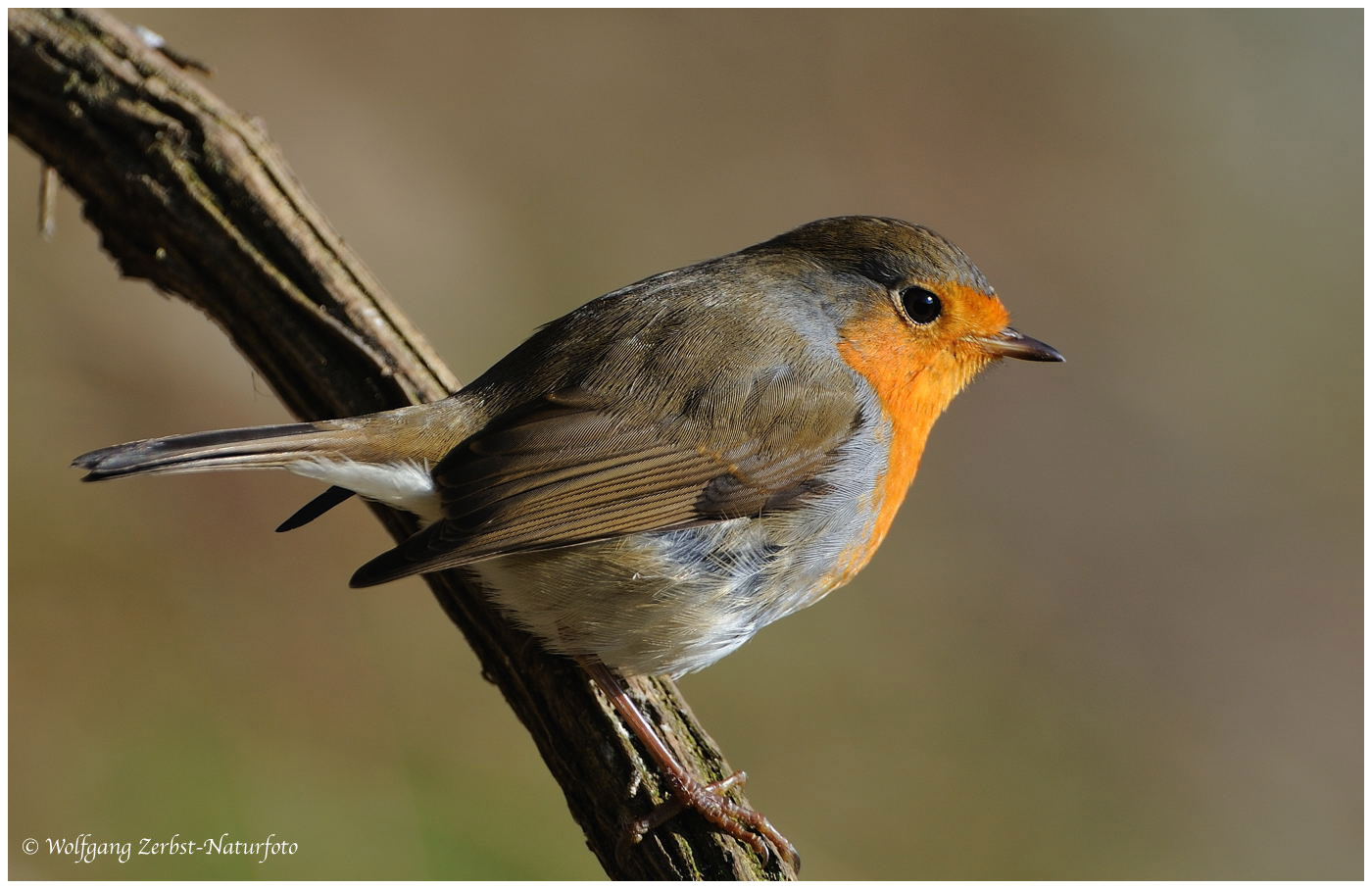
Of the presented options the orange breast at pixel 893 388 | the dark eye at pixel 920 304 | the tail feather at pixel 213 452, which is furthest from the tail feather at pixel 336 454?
the dark eye at pixel 920 304

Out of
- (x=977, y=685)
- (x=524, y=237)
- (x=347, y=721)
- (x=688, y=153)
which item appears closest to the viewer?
(x=347, y=721)

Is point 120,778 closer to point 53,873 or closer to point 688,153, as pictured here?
point 53,873

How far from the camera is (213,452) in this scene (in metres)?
2.21

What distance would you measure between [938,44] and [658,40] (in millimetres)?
1696

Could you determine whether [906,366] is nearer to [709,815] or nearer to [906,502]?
[709,815]

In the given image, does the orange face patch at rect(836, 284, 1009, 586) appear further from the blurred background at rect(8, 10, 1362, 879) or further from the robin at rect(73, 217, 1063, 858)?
the blurred background at rect(8, 10, 1362, 879)

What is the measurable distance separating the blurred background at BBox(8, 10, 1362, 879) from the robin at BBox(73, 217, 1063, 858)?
966 mm

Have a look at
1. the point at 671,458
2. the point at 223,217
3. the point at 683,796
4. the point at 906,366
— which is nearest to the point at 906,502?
the point at 906,366

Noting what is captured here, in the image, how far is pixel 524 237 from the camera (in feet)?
20.0

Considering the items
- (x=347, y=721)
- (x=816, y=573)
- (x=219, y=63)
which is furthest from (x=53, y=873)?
(x=219, y=63)

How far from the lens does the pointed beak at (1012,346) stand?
3043 mm

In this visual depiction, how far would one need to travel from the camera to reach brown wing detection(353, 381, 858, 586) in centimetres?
235

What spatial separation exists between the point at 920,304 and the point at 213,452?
1.73 m

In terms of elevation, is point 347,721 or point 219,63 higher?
point 219,63
